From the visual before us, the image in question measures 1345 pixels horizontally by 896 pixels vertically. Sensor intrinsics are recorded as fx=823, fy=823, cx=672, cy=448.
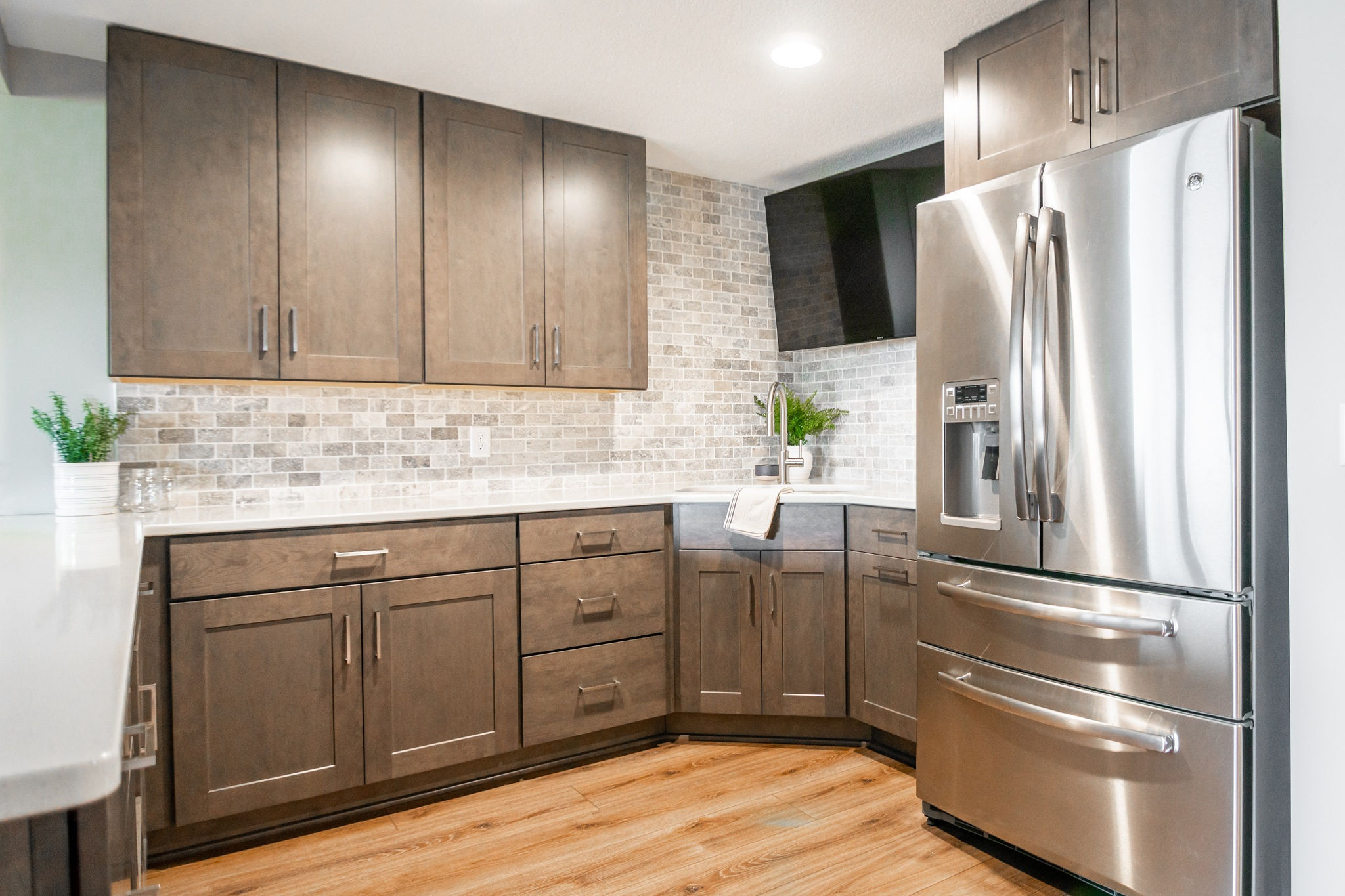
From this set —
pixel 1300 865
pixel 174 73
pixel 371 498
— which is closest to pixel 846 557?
pixel 1300 865

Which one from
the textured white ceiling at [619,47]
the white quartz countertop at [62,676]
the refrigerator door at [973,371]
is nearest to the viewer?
the white quartz countertop at [62,676]

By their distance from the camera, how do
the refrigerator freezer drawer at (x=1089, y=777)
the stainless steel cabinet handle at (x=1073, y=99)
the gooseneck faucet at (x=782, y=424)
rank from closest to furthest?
the refrigerator freezer drawer at (x=1089, y=777)
the stainless steel cabinet handle at (x=1073, y=99)
the gooseneck faucet at (x=782, y=424)

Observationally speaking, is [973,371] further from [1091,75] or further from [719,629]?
[719,629]

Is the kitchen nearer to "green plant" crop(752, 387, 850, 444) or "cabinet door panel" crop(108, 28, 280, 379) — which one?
"cabinet door panel" crop(108, 28, 280, 379)

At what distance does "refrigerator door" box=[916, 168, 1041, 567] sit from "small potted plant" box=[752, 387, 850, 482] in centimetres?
144

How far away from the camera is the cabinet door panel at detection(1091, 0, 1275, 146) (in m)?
1.89

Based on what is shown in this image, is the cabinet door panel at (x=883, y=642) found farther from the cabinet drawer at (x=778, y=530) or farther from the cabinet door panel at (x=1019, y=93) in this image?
the cabinet door panel at (x=1019, y=93)

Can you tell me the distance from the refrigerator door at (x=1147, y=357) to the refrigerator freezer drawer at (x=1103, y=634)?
62mm

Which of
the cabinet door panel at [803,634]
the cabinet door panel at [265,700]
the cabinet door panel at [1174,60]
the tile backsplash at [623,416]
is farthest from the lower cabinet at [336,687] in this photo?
the cabinet door panel at [1174,60]

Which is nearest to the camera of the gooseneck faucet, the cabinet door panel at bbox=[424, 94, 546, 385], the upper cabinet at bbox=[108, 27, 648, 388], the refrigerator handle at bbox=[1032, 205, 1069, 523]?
the refrigerator handle at bbox=[1032, 205, 1069, 523]

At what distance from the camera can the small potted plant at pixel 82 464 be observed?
2432 millimetres

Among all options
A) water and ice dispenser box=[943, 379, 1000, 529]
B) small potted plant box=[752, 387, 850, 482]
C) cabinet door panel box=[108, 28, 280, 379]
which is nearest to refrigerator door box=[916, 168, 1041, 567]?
water and ice dispenser box=[943, 379, 1000, 529]

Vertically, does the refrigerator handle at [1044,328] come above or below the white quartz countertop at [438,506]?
above

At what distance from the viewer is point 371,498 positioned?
9.93 feet
